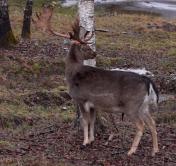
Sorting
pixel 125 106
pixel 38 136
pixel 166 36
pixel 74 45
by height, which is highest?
pixel 74 45

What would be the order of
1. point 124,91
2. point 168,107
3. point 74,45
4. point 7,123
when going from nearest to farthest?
point 124,91
point 74,45
point 7,123
point 168,107

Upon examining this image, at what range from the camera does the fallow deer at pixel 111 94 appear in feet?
27.3

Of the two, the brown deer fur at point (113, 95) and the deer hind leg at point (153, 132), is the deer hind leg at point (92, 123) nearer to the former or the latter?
the brown deer fur at point (113, 95)

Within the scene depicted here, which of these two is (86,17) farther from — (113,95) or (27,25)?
(27,25)

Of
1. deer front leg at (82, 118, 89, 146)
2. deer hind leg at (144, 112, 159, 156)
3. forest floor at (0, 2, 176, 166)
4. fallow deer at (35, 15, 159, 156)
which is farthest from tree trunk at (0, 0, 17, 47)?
deer hind leg at (144, 112, 159, 156)

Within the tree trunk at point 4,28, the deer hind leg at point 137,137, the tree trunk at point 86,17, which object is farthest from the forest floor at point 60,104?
the tree trunk at point 86,17

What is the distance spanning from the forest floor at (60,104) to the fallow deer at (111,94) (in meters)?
0.36

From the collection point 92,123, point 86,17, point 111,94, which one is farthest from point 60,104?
point 111,94

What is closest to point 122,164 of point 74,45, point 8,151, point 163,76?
point 8,151

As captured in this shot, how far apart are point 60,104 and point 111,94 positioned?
377cm

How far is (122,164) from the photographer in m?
7.83

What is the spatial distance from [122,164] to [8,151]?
56.9 inches

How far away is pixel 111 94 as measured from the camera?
8.42 m

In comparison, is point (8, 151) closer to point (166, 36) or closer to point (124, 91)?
point (124, 91)
